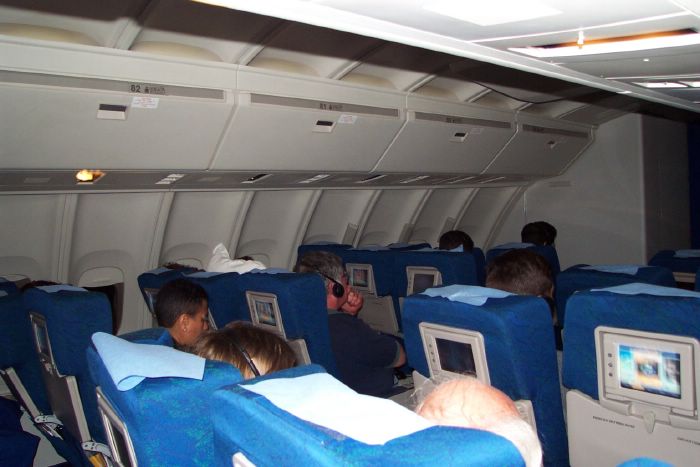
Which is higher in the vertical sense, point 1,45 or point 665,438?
point 1,45

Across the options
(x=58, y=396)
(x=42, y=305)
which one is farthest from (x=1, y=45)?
(x=58, y=396)

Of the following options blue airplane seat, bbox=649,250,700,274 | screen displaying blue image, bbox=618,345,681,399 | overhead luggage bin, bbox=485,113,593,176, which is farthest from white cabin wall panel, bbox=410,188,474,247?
screen displaying blue image, bbox=618,345,681,399

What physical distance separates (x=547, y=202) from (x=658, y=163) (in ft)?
5.30

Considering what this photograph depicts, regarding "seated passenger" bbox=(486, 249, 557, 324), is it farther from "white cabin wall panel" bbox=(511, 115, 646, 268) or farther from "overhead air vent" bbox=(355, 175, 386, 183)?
"white cabin wall panel" bbox=(511, 115, 646, 268)

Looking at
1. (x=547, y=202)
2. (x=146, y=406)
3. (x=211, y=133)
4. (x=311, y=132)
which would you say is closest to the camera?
(x=146, y=406)

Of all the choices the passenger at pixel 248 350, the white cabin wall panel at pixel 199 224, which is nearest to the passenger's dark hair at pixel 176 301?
the passenger at pixel 248 350

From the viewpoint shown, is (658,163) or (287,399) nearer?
(287,399)

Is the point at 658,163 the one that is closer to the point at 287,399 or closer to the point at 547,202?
the point at 547,202

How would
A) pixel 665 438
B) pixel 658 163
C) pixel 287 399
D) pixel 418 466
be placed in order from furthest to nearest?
pixel 658 163 < pixel 665 438 < pixel 287 399 < pixel 418 466

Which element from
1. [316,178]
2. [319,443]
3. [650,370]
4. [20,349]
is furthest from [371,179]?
[319,443]

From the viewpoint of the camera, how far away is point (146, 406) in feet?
4.76

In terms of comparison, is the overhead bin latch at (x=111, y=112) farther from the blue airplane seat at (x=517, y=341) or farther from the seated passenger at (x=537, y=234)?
the seated passenger at (x=537, y=234)

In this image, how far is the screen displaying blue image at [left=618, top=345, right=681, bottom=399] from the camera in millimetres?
2227

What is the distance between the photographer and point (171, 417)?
4.91 feet
